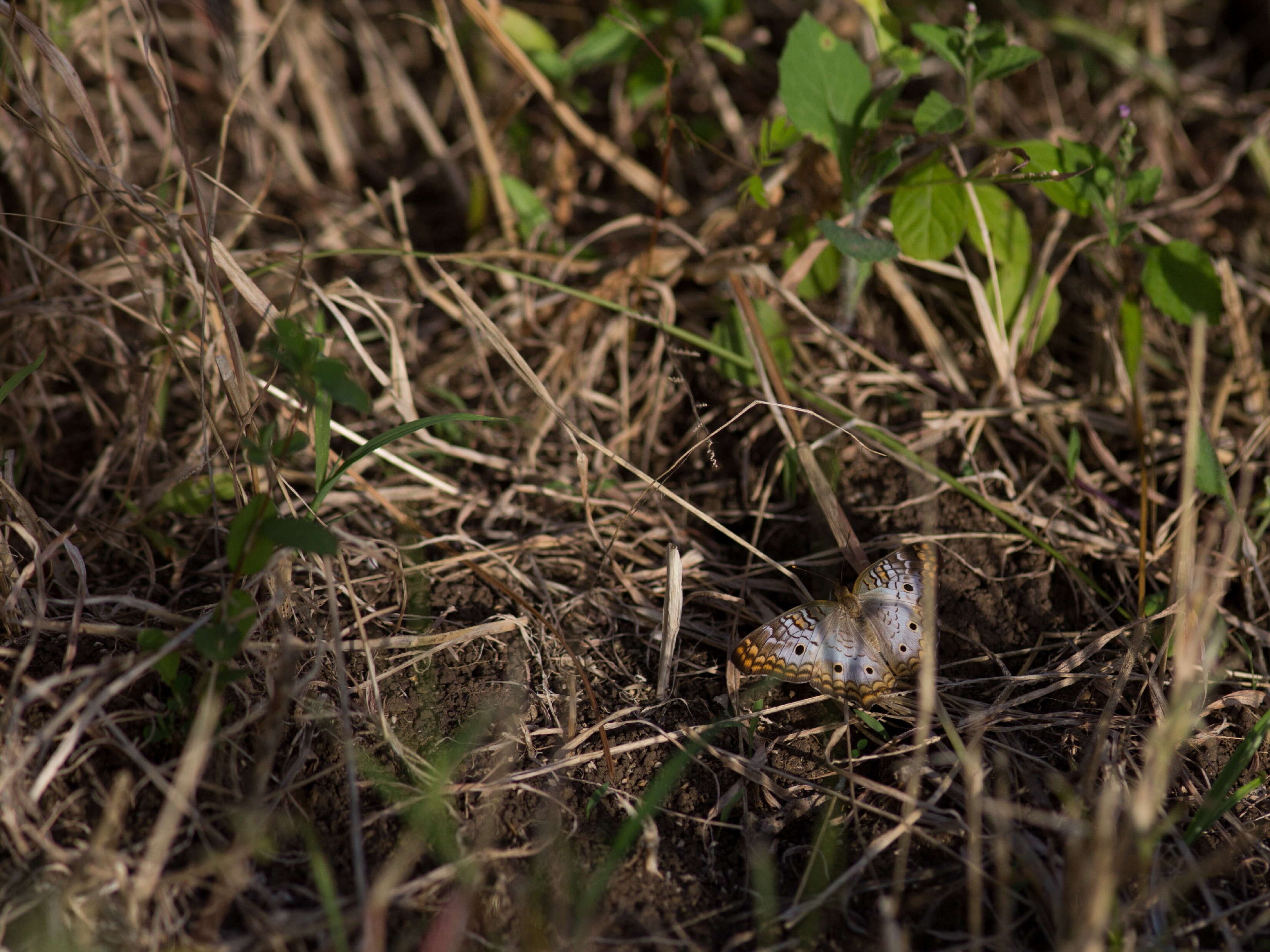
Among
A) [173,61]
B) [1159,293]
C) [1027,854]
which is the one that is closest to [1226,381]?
[1159,293]

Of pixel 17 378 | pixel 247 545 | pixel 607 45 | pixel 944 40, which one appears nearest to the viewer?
pixel 247 545

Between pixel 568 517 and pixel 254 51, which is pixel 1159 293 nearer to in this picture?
pixel 568 517

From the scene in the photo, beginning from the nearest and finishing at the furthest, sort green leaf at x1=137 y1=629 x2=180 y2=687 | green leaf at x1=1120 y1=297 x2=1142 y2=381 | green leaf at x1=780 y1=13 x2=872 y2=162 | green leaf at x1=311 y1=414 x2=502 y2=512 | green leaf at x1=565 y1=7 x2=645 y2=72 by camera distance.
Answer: green leaf at x1=137 y1=629 x2=180 y2=687 → green leaf at x1=311 y1=414 x2=502 y2=512 → green leaf at x1=780 y1=13 x2=872 y2=162 → green leaf at x1=1120 y1=297 x2=1142 y2=381 → green leaf at x1=565 y1=7 x2=645 y2=72

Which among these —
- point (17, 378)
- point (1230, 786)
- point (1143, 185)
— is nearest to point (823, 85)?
point (1143, 185)

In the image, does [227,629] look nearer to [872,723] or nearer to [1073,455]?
[872,723]

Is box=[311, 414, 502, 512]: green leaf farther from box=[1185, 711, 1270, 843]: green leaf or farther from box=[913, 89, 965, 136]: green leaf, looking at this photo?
box=[1185, 711, 1270, 843]: green leaf

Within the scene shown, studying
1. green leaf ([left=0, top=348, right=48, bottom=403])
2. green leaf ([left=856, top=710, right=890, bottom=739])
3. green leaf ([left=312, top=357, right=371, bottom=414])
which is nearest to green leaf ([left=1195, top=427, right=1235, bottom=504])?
green leaf ([left=856, top=710, right=890, bottom=739])

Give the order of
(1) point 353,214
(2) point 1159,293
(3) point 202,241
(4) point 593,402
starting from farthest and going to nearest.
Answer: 1. (1) point 353,214
2. (4) point 593,402
3. (2) point 1159,293
4. (3) point 202,241
